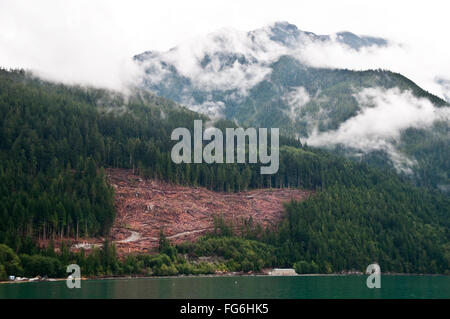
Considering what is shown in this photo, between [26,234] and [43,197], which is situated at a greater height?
[43,197]

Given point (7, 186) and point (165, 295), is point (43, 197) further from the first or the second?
point (165, 295)

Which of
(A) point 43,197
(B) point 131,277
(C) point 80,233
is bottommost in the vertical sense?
(B) point 131,277

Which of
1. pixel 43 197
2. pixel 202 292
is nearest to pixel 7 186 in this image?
pixel 43 197
